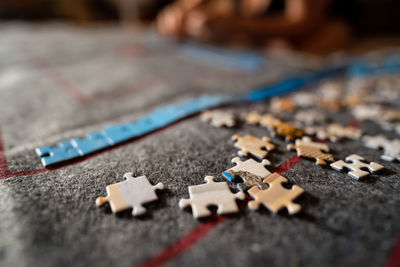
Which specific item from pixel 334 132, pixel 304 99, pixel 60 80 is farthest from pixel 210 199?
pixel 60 80

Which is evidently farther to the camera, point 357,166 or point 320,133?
point 320,133

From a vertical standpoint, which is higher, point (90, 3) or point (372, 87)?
point (90, 3)

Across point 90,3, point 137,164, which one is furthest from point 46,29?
point 137,164

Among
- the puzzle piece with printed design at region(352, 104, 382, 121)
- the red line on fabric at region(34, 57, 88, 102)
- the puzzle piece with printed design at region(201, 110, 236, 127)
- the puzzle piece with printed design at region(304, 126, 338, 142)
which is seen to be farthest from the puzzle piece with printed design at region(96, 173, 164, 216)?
the puzzle piece with printed design at region(352, 104, 382, 121)

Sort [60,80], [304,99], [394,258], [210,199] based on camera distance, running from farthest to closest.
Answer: [60,80] → [304,99] → [210,199] → [394,258]

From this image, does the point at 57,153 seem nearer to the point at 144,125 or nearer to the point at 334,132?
the point at 144,125

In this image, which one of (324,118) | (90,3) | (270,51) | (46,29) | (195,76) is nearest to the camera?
(324,118)

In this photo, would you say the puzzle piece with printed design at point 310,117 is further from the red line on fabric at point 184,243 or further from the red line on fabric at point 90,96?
the red line on fabric at point 90,96

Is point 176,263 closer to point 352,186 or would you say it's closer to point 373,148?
point 352,186

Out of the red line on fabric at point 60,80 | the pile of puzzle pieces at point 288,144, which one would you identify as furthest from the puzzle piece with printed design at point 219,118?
the red line on fabric at point 60,80
